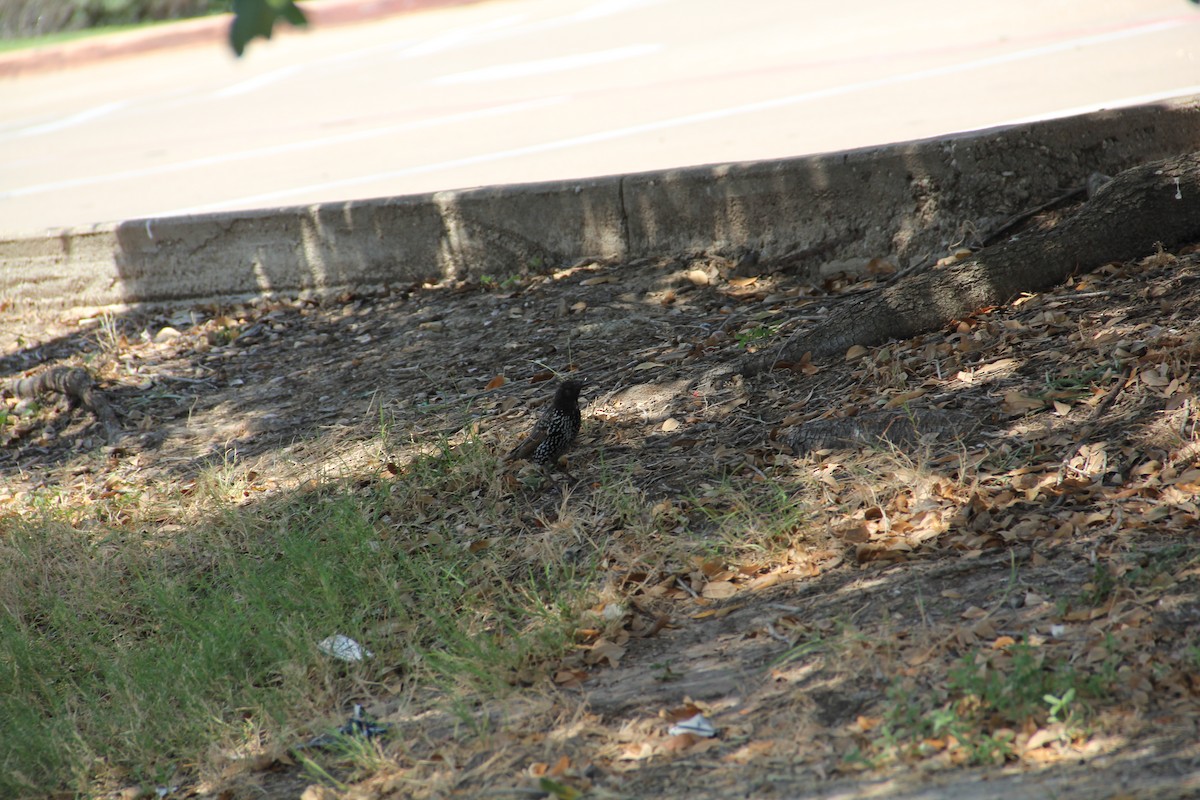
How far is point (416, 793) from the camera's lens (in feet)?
9.00

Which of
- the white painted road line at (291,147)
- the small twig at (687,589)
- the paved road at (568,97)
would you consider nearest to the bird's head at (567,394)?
the small twig at (687,589)

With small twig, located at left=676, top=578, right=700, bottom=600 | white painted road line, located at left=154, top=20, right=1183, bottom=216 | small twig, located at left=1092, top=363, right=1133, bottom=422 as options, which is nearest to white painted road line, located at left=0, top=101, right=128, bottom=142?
white painted road line, located at left=154, top=20, right=1183, bottom=216

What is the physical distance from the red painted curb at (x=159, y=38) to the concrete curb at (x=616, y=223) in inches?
334

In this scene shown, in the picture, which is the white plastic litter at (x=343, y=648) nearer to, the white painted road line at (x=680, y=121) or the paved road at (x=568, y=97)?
the paved road at (x=568, y=97)

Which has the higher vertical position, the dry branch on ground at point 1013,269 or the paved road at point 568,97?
the paved road at point 568,97

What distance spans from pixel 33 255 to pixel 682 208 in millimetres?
4134

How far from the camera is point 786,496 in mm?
3617

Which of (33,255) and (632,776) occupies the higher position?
(33,255)

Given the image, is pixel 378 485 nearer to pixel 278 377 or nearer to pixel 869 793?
pixel 278 377

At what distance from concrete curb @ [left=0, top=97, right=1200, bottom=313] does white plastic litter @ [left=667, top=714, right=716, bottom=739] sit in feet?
9.83

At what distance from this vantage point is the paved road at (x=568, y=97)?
7.46m

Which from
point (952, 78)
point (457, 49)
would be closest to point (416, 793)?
point (952, 78)

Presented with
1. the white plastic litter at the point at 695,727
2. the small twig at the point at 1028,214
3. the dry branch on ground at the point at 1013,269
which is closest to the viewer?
the white plastic litter at the point at 695,727

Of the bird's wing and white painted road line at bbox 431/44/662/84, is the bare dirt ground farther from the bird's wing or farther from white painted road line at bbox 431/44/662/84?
white painted road line at bbox 431/44/662/84
